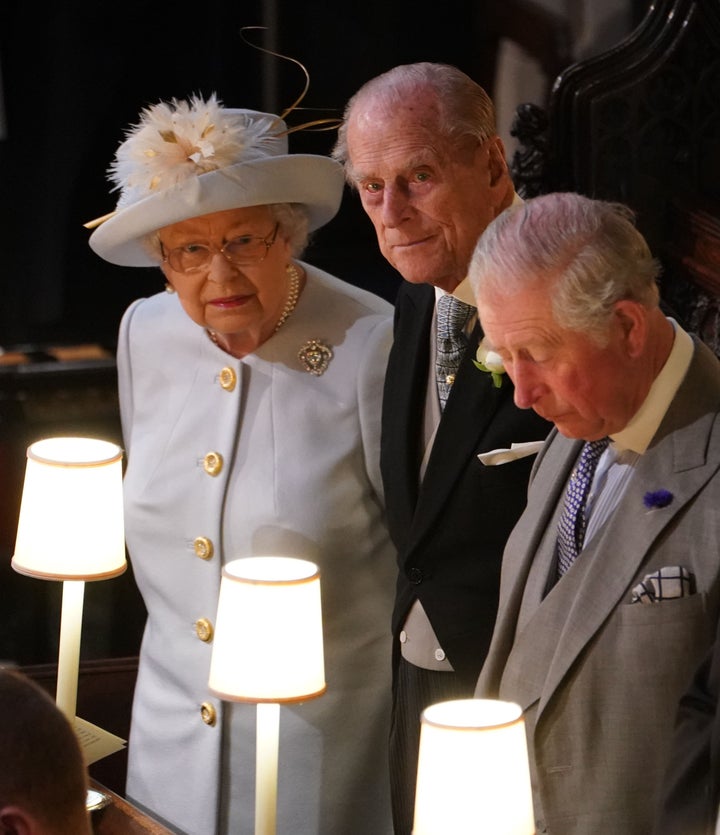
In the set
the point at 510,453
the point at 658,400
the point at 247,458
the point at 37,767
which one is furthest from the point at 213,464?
the point at 37,767

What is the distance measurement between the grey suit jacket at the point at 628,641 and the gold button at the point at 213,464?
1.04 m

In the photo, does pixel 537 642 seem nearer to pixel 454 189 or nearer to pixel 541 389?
pixel 541 389

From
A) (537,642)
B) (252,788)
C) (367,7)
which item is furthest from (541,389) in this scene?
(367,7)

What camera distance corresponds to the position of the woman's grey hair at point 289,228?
3.18 meters

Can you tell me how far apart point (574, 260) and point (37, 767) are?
41.1 inches

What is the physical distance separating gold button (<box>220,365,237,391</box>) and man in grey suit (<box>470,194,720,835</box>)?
1045 millimetres

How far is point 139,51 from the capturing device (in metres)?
4.89

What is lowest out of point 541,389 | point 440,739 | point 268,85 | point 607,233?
point 440,739

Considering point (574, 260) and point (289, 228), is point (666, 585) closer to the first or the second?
point (574, 260)

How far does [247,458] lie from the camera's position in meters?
3.23

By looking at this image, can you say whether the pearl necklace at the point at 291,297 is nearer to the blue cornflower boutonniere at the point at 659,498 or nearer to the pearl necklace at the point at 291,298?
the pearl necklace at the point at 291,298

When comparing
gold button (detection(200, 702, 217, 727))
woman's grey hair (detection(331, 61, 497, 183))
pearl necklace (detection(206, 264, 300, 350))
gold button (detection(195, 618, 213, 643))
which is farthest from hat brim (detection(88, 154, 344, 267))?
gold button (detection(200, 702, 217, 727))

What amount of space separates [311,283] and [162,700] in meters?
0.96

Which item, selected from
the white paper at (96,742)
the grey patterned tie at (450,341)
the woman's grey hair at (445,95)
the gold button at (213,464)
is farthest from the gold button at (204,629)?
the woman's grey hair at (445,95)
